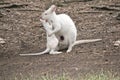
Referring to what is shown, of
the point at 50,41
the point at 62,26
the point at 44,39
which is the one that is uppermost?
the point at 62,26

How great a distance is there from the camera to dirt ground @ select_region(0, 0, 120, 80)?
7.27 metres

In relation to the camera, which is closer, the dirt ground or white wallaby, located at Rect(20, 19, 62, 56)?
the dirt ground

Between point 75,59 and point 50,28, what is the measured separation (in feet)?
2.53

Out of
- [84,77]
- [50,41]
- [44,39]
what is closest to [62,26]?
[50,41]

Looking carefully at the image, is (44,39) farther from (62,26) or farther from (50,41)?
(62,26)

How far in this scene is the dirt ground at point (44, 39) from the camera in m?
7.27

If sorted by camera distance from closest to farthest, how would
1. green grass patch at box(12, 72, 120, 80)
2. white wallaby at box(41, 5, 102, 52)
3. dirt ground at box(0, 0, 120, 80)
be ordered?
green grass patch at box(12, 72, 120, 80)
dirt ground at box(0, 0, 120, 80)
white wallaby at box(41, 5, 102, 52)

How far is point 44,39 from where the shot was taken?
972 centimetres

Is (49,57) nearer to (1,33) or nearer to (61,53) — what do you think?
(61,53)

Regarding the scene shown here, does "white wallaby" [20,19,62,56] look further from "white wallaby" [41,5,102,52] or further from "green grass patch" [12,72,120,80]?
"green grass patch" [12,72,120,80]

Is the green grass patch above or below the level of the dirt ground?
above

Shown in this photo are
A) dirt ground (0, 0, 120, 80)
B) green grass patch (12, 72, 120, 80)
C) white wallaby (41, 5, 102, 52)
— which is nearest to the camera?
green grass patch (12, 72, 120, 80)

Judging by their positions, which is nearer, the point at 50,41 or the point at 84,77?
the point at 84,77

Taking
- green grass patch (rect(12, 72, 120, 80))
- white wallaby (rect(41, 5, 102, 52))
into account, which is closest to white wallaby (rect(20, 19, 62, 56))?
white wallaby (rect(41, 5, 102, 52))
